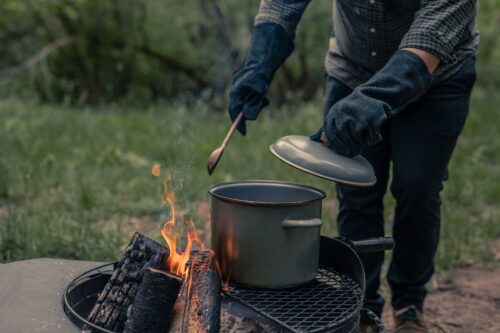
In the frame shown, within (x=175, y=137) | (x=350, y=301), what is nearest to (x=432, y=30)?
(x=350, y=301)

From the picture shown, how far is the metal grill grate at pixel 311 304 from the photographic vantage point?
6.21ft

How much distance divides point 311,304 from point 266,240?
0.83 ft

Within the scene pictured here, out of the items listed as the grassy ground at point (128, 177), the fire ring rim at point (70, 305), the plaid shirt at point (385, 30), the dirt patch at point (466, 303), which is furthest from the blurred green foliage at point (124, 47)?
the fire ring rim at point (70, 305)

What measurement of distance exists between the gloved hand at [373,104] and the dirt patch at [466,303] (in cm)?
128

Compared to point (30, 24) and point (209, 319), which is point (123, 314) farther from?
point (30, 24)

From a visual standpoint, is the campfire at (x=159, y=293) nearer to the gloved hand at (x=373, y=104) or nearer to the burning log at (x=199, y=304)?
the burning log at (x=199, y=304)

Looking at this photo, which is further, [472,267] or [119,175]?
[119,175]

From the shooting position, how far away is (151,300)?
190 cm

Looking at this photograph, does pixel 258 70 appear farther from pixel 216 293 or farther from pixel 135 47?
pixel 135 47

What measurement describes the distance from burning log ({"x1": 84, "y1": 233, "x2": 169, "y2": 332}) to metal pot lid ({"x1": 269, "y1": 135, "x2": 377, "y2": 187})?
52cm

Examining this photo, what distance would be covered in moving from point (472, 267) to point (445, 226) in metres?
0.45

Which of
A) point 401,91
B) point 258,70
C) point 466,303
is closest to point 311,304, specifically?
point 401,91

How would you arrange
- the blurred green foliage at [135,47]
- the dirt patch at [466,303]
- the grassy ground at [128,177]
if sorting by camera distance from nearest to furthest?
the dirt patch at [466,303], the grassy ground at [128,177], the blurred green foliage at [135,47]

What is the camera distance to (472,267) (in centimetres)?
382
